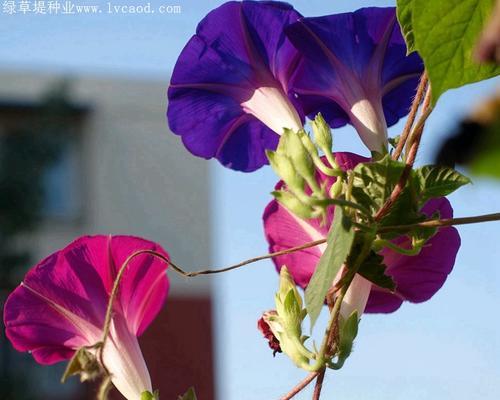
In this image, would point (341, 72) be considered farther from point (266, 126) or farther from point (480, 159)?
point (480, 159)

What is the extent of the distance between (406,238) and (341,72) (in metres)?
0.09

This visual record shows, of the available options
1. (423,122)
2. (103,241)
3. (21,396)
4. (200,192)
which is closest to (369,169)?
(423,122)

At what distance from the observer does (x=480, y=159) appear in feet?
0.48

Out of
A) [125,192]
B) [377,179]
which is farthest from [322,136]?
[125,192]

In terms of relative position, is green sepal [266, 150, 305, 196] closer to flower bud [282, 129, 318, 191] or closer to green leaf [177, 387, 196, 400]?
flower bud [282, 129, 318, 191]

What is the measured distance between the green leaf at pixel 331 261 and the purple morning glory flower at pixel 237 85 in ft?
0.38

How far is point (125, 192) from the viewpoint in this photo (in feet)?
28.1

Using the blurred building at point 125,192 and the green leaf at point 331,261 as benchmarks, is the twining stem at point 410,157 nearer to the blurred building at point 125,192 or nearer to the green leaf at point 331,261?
the green leaf at point 331,261

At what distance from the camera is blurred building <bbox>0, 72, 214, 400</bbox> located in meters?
7.99

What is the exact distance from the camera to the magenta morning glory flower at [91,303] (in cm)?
46

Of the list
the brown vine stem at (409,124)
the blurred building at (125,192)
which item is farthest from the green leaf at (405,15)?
the blurred building at (125,192)

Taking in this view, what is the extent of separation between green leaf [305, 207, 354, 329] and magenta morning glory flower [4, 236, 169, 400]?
0.38 ft

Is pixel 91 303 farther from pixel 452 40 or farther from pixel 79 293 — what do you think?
pixel 452 40

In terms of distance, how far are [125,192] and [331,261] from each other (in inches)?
327
